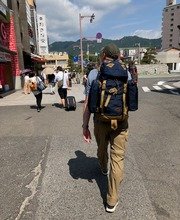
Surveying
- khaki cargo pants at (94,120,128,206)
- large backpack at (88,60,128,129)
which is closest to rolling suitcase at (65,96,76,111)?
khaki cargo pants at (94,120,128,206)

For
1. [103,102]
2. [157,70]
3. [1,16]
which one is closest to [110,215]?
[103,102]

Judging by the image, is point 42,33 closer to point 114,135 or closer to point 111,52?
point 111,52

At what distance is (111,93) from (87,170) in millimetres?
1965

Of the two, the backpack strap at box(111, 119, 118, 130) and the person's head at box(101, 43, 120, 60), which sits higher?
the person's head at box(101, 43, 120, 60)

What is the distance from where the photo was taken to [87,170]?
15.0 feet

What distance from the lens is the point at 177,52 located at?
84.9 metres

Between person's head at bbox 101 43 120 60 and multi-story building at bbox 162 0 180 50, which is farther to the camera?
multi-story building at bbox 162 0 180 50

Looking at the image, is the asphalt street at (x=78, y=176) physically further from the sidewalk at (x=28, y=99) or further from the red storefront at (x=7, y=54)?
the red storefront at (x=7, y=54)

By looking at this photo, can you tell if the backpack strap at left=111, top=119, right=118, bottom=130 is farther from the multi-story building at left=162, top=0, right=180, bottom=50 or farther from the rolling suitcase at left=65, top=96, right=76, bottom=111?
the multi-story building at left=162, top=0, right=180, bottom=50

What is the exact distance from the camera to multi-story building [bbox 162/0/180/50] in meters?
119

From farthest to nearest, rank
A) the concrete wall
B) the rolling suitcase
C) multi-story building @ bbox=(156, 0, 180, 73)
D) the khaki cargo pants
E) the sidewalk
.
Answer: multi-story building @ bbox=(156, 0, 180, 73), the concrete wall, the sidewalk, the rolling suitcase, the khaki cargo pants

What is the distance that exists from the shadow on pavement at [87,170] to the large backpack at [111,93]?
1.22m

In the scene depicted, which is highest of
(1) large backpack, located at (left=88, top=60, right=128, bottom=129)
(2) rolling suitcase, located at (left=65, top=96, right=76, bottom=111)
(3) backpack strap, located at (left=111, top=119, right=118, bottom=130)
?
(1) large backpack, located at (left=88, top=60, right=128, bottom=129)

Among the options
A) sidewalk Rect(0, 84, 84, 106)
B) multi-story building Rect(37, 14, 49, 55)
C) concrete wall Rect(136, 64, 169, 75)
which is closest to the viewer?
sidewalk Rect(0, 84, 84, 106)
